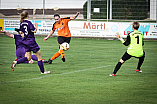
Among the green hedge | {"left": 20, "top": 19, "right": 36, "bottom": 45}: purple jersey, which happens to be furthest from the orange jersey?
the green hedge

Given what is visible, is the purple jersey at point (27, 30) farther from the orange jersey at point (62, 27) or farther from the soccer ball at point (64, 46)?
the orange jersey at point (62, 27)

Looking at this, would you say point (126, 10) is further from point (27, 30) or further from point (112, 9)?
point (27, 30)

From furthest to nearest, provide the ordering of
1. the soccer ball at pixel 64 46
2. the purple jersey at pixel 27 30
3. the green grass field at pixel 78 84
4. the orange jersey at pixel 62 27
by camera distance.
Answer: the orange jersey at pixel 62 27
the soccer ball at pixel 64 46
the purple jersey at pixel 27 30
the green grass field at pixel 78 84

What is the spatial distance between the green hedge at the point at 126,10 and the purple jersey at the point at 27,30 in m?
16.1

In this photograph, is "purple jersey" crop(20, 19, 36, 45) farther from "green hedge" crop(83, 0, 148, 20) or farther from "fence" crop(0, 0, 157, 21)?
"green hedge" crop(83, 0, 148, 20)

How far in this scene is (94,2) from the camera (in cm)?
2711

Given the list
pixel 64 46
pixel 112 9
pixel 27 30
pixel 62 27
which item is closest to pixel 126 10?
pixel 112 9

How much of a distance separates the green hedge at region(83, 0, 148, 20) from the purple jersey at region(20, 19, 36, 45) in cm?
1608

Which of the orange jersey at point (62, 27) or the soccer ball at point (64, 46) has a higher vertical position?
the orange jersey at point (62, 27)

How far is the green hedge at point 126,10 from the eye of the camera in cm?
2605

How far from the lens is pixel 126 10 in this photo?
26422 millimetres

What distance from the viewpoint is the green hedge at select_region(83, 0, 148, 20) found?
1025 inches

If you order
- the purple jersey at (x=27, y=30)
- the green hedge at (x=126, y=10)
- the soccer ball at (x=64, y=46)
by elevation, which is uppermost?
the green hedge at (x=126, y=10)

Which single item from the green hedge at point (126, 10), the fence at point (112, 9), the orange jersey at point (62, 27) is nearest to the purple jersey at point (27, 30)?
the orange jersey at point (62, 27)
